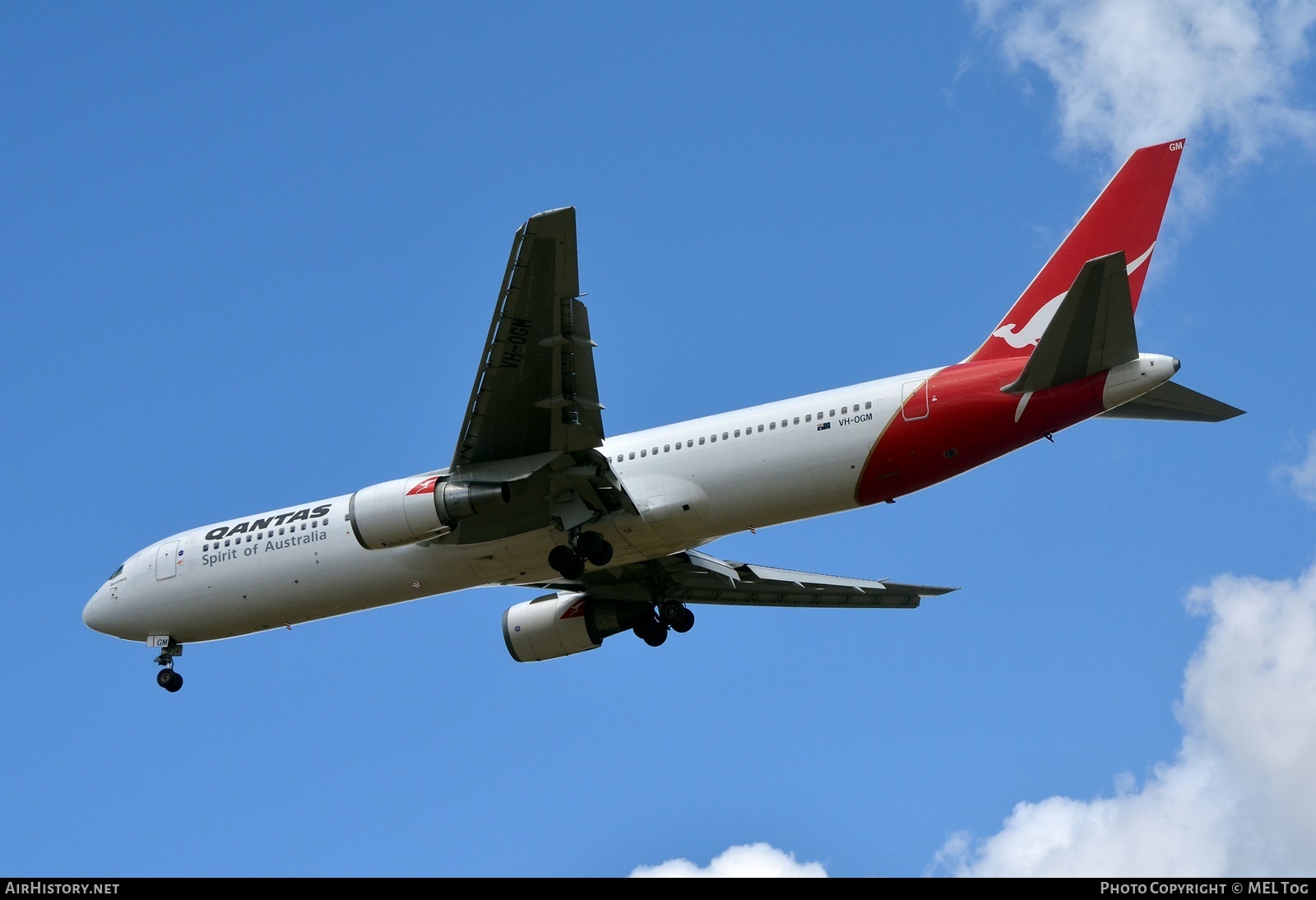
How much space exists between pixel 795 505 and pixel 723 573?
5.60 meters

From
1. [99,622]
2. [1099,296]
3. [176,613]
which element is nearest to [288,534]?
[176,613]

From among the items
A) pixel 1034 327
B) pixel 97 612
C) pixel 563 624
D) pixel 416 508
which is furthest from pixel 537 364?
pixel 97 612

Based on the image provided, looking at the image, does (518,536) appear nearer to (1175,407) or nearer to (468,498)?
(468,498)

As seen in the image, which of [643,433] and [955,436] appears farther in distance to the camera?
[643,433]

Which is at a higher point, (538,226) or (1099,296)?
(538,226)

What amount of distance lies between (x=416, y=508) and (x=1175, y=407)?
12.5 meters

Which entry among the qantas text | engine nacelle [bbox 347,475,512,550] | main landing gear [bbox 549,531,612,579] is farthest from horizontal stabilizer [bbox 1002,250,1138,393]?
the qantas text

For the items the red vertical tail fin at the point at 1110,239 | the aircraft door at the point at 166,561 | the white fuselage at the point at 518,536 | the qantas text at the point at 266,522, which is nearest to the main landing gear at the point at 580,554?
the white fuselage at the point at 518,536

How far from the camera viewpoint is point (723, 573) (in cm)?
2975

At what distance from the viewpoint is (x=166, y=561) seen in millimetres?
28516

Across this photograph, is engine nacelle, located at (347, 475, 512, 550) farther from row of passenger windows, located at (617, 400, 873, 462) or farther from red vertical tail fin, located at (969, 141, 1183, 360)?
red vertical tail fin, located at (969, 141, 1183, 360)
